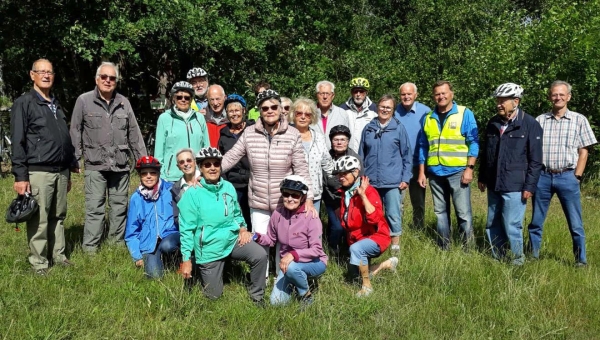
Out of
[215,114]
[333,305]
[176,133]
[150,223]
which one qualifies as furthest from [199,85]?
[333,305]

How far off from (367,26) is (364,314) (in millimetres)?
19945

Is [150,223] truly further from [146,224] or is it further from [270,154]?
[270,154]

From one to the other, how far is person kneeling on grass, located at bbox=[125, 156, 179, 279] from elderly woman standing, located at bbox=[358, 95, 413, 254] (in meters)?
2.20

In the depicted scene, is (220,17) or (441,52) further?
(441,52)

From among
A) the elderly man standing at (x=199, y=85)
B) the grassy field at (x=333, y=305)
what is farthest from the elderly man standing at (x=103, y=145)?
the elderly man standing at (x=199, y=85)

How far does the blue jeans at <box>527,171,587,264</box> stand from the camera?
17.3 ft

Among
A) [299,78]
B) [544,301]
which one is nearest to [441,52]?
[299,78]

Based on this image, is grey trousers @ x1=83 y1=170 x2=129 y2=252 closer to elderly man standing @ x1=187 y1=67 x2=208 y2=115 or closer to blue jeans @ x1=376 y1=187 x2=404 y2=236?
elderly man standing @ x1=187 y1=67 x2=208 y2=115

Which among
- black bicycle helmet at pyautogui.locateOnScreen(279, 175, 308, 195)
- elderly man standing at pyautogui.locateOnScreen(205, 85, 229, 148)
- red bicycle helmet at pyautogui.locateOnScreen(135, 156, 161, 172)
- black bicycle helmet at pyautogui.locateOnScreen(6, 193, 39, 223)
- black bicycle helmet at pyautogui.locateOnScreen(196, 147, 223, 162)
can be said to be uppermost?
elderly man standing at pyautogui.locateOnScreen(205, 85, 229, 148)

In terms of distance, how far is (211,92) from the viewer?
5793 millimetres

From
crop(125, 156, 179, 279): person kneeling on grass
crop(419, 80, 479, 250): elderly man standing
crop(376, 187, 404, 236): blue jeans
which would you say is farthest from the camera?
crop(376, 187, 404, 236): blue jeans

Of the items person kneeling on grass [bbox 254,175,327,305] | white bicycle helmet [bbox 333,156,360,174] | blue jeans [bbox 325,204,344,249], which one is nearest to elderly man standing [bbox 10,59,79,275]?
person kneeling on grass [bbox 254,175,327,305]

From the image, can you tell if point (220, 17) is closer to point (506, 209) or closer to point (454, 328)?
point (506, 209)

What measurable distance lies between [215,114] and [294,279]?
238cm
